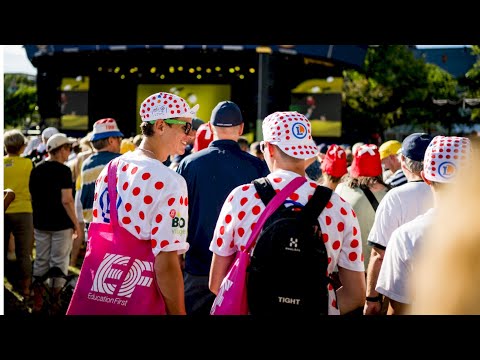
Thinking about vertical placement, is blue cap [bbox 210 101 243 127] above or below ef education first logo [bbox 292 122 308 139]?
above

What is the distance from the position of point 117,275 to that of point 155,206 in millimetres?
362

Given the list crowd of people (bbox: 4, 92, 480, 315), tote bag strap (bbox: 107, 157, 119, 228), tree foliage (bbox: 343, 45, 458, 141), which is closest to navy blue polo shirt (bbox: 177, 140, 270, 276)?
crowd of people (bbox: 4, 92, 480, 315)

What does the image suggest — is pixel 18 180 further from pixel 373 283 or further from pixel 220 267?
pixel 220 267

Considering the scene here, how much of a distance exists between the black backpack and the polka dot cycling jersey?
1.33 ft

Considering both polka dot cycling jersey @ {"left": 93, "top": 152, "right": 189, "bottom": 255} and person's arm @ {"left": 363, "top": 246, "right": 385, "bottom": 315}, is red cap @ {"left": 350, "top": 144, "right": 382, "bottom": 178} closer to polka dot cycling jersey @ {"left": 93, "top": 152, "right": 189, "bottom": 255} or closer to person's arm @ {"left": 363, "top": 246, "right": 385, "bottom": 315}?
person's arm @ {"left": 363, "top": 246, "right": 385, "bottom": 315}

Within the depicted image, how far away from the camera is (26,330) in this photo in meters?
2.71

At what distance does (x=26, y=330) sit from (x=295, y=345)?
1172mm

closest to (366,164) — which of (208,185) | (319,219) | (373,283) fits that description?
(373,283)

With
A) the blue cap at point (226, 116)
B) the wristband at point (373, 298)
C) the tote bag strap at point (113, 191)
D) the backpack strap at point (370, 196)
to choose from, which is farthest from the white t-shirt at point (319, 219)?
the backpack strap at point (370, 196)

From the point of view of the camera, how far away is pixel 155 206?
282 centimetres

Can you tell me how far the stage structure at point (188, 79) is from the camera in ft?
66.4

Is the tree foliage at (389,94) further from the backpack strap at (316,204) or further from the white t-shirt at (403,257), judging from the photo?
the backpack strap at (316,204)

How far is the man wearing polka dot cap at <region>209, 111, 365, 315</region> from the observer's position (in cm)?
269
